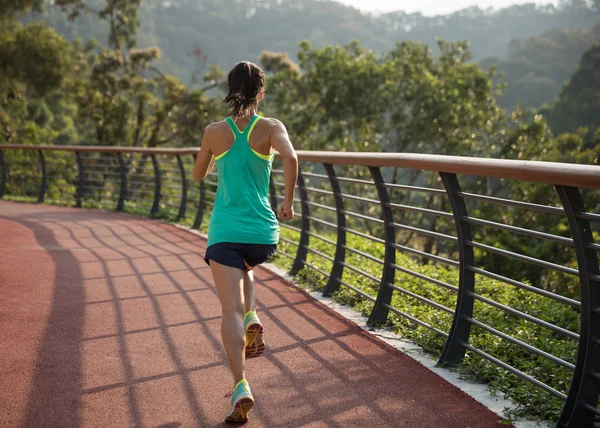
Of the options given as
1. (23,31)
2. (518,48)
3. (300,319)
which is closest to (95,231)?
(300,319)

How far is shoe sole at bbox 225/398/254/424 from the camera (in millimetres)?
3674

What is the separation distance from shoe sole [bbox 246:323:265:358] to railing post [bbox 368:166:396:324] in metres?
1.74

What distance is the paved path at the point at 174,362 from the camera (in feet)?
12.8

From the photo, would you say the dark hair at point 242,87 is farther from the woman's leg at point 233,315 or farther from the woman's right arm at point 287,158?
the woman's leg at point 233,315

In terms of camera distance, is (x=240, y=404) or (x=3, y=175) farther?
(x=3, y=175)

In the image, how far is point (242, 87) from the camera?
3.89 metres

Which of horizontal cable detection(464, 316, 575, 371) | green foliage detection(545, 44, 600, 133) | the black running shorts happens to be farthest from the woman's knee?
green foliage detection(545, 44, 600, 133)

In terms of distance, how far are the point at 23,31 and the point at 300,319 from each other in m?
31.8

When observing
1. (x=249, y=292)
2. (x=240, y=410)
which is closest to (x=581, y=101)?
(x=249, y=292)

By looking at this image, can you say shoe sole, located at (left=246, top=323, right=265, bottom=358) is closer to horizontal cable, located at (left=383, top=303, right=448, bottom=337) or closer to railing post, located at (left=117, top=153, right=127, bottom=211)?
horizontal cable, located at (left=383, top=303, right=448, bottom=337)

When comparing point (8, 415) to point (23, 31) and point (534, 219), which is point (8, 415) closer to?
point (534, 219)

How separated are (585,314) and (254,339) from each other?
5.89 ft

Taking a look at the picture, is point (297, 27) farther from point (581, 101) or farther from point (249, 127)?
point (249, 127)

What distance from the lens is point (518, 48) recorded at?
93312 millimetres
